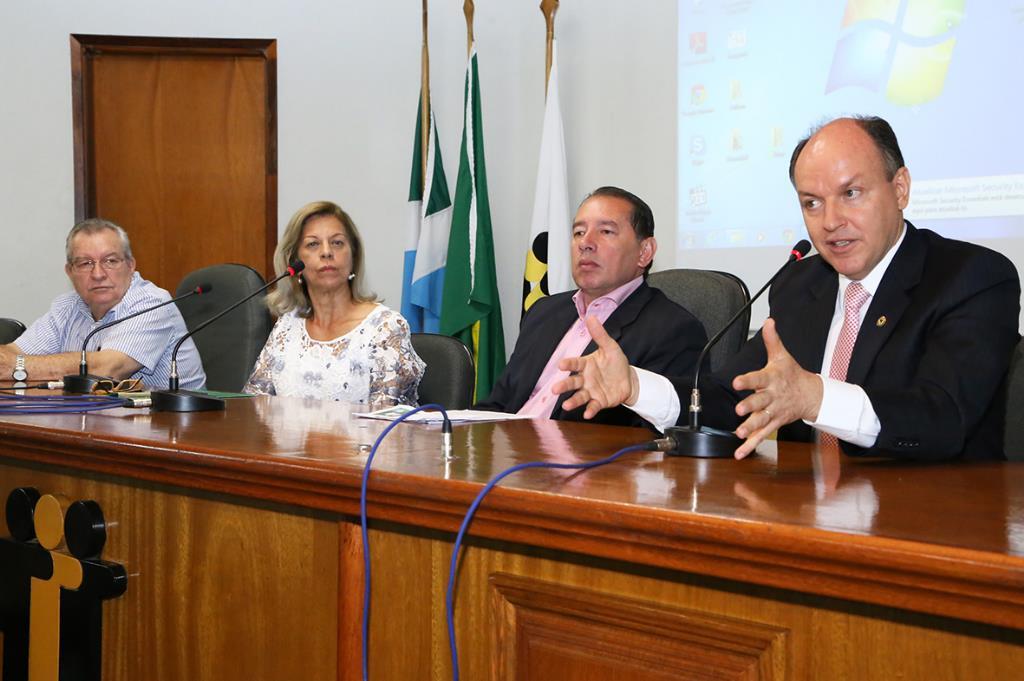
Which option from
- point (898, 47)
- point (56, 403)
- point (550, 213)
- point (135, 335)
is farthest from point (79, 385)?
point (898, 47)

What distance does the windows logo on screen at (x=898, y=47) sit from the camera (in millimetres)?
3266

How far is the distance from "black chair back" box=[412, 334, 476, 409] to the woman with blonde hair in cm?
7

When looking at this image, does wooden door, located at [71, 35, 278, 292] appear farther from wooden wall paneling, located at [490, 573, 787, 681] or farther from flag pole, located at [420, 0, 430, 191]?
wooden wall paneling, located at [490, 573, 787, 681]

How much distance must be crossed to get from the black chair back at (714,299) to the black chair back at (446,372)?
53 centimetres

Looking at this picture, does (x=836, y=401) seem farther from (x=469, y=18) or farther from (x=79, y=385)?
(x=469, y=18)

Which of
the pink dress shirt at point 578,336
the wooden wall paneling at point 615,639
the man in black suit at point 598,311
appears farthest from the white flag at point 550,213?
the wooden wall paneling at point 615,639

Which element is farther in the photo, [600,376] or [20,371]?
[20,371]

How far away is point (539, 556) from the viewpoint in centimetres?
107

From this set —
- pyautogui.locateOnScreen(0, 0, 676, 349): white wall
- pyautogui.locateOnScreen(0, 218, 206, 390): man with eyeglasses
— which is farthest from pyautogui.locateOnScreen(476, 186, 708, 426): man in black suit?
pyautogui.locateOnScreen(0, 0, 676, 349): white wall

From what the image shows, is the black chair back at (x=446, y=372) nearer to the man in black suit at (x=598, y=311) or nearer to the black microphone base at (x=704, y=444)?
the man in black suit at (x=598, y=311)

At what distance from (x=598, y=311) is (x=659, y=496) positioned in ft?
5.31

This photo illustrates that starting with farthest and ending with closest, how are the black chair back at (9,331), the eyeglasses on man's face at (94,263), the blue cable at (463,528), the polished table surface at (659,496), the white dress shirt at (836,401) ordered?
the black chair back at (9,331) → the eyeglasses on man's face at (94,263) → the white dress shirt at (836,401) → the blue cable at (463,528) → the polished table surface at (659,496)

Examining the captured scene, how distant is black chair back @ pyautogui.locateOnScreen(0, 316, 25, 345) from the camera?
3715 millimetres

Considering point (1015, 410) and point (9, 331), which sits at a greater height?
point (9, 331)
